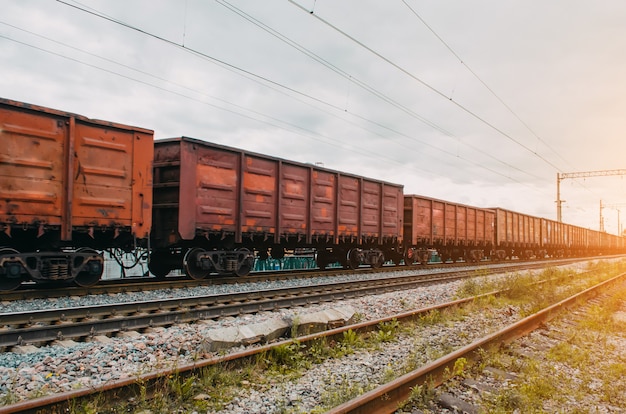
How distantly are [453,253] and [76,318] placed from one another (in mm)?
21727

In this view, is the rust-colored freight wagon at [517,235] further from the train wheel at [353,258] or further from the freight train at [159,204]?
the train wheel at [353,258]

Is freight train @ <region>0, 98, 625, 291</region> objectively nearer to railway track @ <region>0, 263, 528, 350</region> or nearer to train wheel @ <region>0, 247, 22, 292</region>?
train wheel @ <region>0, 247, 22, 292</region>

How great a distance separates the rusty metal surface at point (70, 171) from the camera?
7871mm

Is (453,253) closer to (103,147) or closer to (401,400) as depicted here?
(103,147)

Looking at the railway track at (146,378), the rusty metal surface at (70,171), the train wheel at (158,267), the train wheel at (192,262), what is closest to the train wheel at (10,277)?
the rusty metal surface at (70,171)

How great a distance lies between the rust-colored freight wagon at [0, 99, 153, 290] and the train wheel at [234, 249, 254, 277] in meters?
2.78

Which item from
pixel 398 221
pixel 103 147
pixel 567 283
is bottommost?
pixel 567 283

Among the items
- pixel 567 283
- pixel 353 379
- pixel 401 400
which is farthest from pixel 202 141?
pixel 567 283

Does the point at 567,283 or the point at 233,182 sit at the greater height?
the point at 233,182

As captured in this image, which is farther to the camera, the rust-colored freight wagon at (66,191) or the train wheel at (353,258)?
the train wheel at (353,258)

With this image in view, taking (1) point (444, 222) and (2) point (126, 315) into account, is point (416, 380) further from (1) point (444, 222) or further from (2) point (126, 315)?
(1) point (444, 222)

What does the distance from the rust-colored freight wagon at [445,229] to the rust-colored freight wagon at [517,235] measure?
140 cm

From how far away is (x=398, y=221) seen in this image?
1845 centimetres

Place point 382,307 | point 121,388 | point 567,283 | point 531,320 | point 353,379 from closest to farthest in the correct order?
point 121,388, point 353,379, point 531,320, point 382,307, point 567,283
